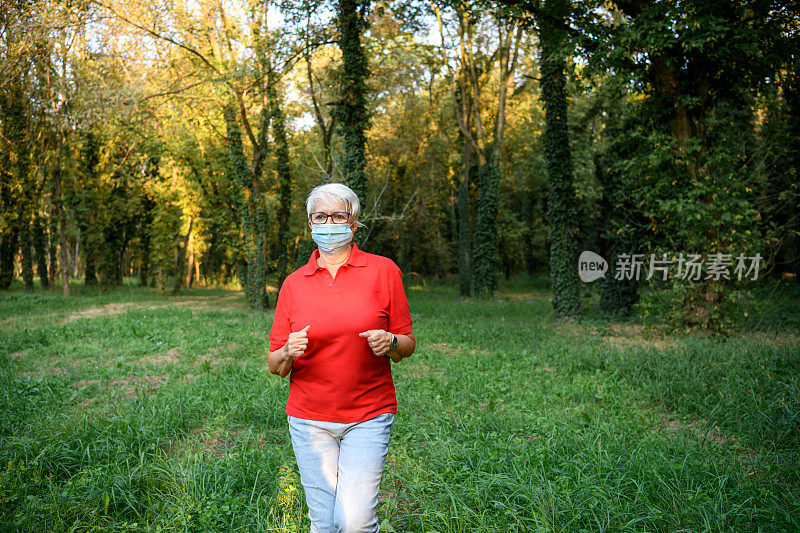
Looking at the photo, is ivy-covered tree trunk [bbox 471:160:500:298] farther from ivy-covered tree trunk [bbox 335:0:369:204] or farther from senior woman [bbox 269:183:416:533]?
senior woman [bbox 269:183:416:533]

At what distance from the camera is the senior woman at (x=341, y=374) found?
9.37 ft

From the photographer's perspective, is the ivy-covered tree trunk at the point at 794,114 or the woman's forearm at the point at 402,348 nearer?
the woman's forearm at the point at 402,348

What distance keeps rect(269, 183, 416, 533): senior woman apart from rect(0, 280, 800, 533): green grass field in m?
1.26

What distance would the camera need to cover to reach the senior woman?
112 inches

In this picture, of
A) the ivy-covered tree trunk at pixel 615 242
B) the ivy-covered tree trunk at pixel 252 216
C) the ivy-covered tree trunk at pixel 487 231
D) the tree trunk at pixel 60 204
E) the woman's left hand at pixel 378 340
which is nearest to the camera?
the woman's left hand at pixel 378 340

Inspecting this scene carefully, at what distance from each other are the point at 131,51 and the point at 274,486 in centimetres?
2448

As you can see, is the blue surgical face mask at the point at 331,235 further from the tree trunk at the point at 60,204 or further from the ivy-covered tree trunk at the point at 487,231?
the tree trunk at the point at 60,204

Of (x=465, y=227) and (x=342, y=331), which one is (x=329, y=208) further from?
(x=465, y=227)

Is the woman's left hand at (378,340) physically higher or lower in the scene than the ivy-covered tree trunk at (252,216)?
lower

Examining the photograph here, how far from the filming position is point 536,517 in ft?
12.8

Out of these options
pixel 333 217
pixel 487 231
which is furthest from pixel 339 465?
pixel 487 231

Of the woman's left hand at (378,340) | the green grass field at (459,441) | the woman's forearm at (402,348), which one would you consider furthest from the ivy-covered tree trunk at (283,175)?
the woman's left hand at (378,340)

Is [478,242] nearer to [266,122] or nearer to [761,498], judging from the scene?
[266,122]

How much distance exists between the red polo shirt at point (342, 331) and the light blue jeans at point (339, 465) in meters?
0.07
